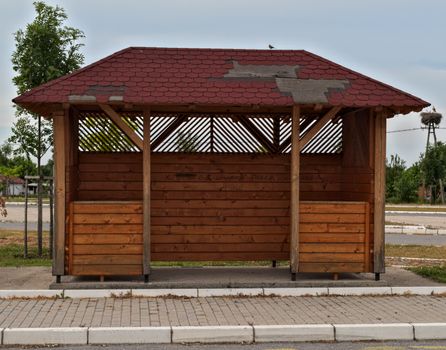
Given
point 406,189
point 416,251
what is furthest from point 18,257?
point 406,189

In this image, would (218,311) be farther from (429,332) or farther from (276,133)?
(276,133)

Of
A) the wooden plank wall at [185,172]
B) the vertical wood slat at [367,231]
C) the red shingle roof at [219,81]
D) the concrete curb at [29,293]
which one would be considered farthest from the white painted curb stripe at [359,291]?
the concrete curb at [29,293]

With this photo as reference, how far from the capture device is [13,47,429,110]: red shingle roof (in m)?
9.64

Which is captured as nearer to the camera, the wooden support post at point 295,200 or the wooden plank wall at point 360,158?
the wooden support post at point 295,200

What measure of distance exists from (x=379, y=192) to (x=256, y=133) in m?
2.30

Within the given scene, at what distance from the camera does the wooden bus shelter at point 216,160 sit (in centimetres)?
980

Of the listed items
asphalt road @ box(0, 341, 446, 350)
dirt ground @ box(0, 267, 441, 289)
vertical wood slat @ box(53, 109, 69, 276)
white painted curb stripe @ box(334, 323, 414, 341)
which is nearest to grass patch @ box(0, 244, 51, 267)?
dirt ground @ box(0, 267, 441, 289)

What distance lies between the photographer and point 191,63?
1059cm

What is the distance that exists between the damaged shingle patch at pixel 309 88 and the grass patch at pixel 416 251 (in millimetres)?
6006

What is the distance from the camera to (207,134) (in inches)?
443

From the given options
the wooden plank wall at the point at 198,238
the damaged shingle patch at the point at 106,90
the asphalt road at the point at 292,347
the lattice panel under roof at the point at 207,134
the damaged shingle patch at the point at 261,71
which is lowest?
the asphalt road at the point at 292,347

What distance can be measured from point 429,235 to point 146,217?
13.7 metres

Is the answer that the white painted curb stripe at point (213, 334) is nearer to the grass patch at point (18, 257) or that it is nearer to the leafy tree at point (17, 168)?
the grass patch at point (18, 257)

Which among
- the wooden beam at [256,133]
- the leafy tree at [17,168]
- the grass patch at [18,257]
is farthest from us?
the leafy tree at [17,168]
